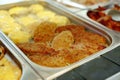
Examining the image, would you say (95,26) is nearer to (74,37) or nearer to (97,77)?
(74,37)

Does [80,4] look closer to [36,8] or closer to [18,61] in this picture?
[36,8]

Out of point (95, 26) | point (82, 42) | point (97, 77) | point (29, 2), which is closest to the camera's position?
point (97, 77)

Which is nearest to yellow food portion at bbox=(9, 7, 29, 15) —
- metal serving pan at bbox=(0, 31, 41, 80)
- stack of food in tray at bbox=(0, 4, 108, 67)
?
stack of food in tray at bbox=(0, 4, 108, 67)

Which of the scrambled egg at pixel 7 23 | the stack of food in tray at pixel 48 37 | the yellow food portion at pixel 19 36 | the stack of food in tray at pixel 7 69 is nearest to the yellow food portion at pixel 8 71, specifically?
the stack of food in tray at pixel 7 69

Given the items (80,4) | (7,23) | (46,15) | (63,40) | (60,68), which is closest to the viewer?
(60,68)

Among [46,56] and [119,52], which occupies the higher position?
[119,52]

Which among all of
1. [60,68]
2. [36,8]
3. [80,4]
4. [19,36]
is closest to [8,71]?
[60,68]

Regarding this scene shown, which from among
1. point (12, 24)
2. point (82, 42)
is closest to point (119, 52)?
point (82, 42)
